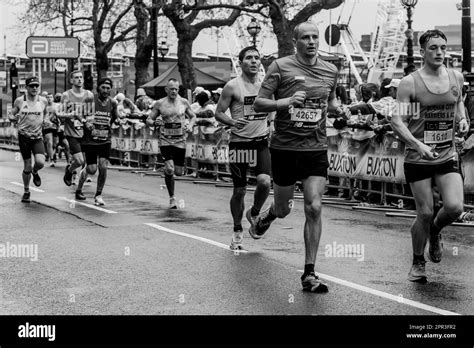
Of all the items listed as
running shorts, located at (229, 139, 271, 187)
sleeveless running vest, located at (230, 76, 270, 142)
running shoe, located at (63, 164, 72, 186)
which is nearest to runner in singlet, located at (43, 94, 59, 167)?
running shoe, located at (63, 164, 72, 186)

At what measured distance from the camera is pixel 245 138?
11102 mm

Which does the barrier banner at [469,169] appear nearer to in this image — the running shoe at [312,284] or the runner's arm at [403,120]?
the runner's arm at [403,120]

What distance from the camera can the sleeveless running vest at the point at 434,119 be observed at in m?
8.76

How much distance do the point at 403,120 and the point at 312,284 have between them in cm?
152

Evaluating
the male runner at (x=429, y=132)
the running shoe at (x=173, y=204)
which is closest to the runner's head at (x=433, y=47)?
the male runner at (x=429, y=132)

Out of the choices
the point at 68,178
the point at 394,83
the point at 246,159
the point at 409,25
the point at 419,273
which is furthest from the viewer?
the point at 409,25

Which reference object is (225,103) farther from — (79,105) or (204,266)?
(79,105)

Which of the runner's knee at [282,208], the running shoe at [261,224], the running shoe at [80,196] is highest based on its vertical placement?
the runner's knee at [282,208]

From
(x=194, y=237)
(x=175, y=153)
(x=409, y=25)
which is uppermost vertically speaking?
(x=409, y=25)

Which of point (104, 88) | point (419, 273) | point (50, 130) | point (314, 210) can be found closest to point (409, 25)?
point (50, 130)

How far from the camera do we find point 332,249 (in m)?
11.1

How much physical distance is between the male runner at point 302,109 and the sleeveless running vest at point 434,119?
0.68 m

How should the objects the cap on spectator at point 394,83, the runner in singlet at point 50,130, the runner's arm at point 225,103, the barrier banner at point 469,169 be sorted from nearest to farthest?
the runner's arm at point 225,103 < the barrier banner at point 469,169 < the cap on spectator at point 394,83 < the runner in singlet at point 50,130
